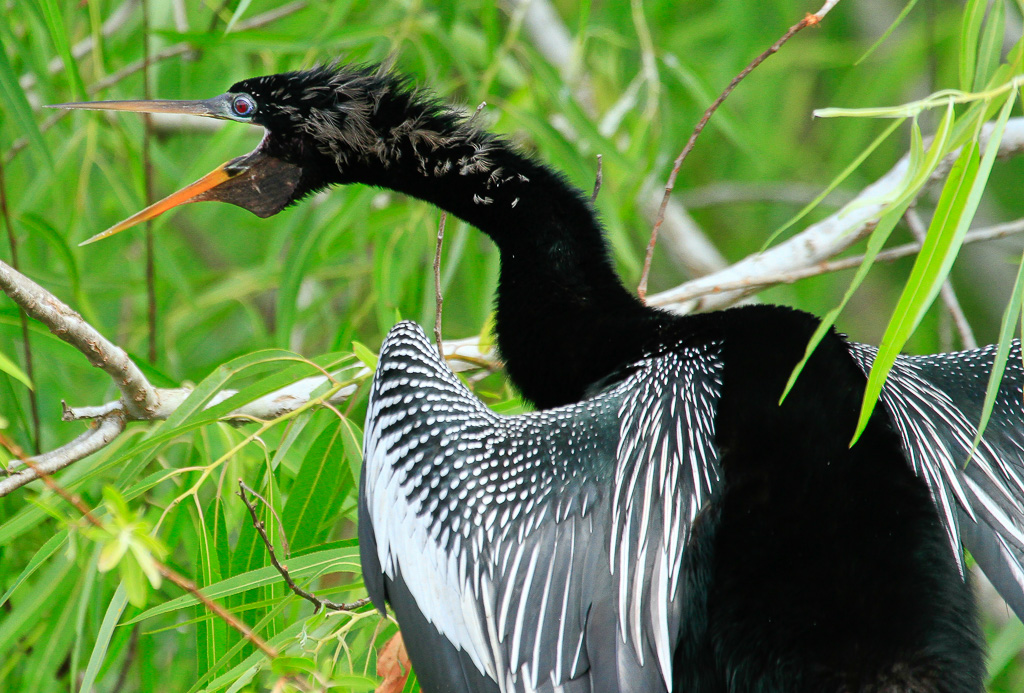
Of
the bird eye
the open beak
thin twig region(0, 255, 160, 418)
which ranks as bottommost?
thin twig region(0, 255, 160, 418)

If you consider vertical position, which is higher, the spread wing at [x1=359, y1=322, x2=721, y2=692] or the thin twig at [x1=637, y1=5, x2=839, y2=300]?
the thin twig at [x1=637, y1=5, x2=839, y2=300]

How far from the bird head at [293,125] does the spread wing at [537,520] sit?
21.3 inches

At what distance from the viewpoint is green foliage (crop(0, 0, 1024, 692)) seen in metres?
1.67

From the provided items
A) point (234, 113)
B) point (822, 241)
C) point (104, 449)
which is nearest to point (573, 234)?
point (234, 113)

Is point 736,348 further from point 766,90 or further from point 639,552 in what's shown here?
point 766,90

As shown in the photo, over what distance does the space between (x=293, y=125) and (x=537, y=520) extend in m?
1.04

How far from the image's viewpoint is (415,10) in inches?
121

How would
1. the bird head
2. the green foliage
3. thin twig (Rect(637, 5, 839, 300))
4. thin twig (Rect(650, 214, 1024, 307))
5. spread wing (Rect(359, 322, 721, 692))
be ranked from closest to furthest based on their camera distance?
spread wing (Rect(359, 322, 721, 692)), the green foliage, thin twig (Rect(637, 5, 839, 300)), the bird head, thin twig (Rect(650, 214, 1024, 307))

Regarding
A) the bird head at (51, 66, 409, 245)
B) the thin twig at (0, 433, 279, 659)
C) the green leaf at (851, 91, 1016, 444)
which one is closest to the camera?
the thin twig at (0, 433, 279, 659)

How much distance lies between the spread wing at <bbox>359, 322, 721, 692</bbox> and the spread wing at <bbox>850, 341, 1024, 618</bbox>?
0.35m

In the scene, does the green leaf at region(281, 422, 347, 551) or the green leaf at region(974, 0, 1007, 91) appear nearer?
the green leaf at region(974, 0, 1007, 91)

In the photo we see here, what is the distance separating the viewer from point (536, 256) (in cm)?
206

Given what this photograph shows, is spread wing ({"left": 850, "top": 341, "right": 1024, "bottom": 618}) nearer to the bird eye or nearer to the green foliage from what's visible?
the green foliage

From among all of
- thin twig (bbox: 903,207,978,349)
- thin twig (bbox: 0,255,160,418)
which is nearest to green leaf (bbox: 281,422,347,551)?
thin twig (bbox: 0,255,160,418)
